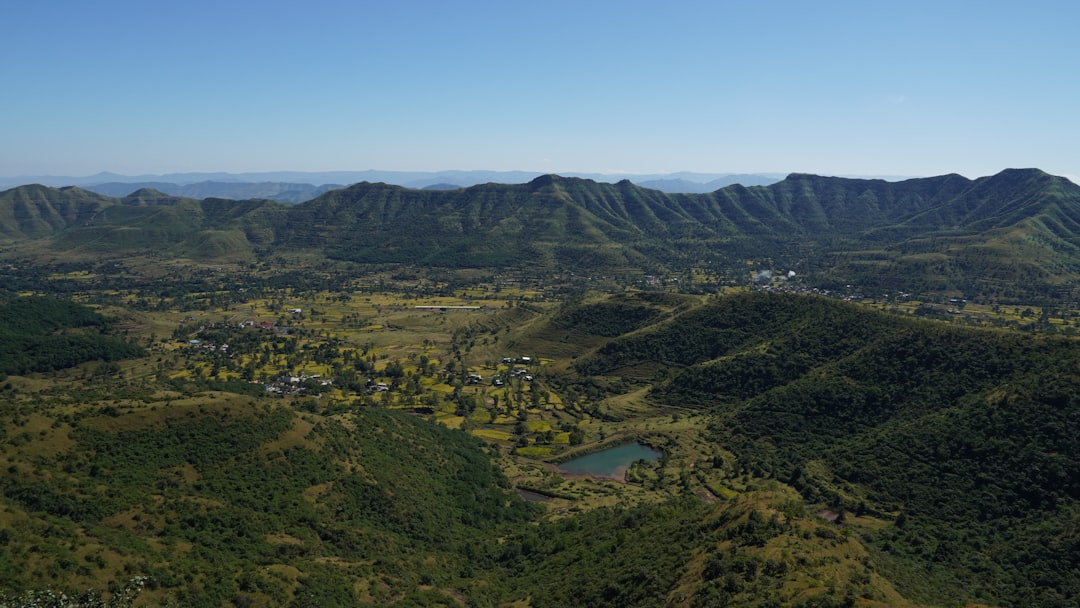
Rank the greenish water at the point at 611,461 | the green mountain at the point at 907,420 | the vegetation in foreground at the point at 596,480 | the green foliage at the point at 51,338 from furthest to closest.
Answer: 1. the green foliage at the point at 51,338
2. the greenish water at the point at 611,461
3. the green mountain at the point at 907,420
4. the vegetation in foreground at the point at 596,480

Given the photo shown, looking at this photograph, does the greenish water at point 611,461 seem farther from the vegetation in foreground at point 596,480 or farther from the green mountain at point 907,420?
the green mountain at point 907,420

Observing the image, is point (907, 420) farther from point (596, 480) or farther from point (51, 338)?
point (51, 338)

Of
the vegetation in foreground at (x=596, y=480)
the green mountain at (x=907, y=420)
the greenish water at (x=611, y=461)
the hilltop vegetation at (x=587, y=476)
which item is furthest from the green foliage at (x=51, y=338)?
the greenish water at (x=611, y=461)

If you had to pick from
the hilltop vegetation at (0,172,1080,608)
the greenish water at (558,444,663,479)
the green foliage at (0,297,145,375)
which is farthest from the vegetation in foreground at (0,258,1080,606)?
the greenish water at (558,444,663,479)

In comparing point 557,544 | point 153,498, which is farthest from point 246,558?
point 557,544

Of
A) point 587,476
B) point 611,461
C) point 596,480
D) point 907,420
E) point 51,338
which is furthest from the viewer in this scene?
point 51,338

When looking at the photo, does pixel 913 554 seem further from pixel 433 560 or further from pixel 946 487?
pixel 433 560

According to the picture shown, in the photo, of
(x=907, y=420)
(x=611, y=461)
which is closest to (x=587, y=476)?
(x=611, y=461)

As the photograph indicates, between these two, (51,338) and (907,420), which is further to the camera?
(51,338)

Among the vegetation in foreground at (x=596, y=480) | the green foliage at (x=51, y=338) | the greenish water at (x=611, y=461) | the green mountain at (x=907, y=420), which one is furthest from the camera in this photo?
the green foliage at (x=51, y=338)

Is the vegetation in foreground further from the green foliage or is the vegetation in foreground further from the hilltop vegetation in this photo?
the green foliage
